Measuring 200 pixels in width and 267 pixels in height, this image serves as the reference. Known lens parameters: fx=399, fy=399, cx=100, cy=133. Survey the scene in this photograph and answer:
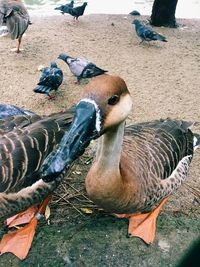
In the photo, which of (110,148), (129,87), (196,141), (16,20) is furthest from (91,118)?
(16,20)

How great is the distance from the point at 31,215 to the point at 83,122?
159 centimetres

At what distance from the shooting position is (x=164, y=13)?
7918 mm

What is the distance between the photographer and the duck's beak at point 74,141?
212 cm

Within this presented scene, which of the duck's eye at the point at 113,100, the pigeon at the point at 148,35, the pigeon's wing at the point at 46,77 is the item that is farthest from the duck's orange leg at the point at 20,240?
the pigeon at the point at 148,35

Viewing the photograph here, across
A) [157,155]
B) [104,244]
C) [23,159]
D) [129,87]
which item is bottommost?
[129,87]

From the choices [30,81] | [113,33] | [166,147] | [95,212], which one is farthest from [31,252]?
[113,33]

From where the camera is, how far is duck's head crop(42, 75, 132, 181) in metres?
2.13

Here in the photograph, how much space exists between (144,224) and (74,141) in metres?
1.43

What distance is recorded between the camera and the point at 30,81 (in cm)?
572

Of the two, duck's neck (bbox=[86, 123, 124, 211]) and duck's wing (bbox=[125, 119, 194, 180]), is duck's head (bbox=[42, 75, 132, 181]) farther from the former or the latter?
duck's wing (bbox=[125, 119, 194, 180])

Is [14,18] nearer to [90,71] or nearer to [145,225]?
[90,71]

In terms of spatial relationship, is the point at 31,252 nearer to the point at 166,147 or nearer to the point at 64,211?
the point at 64,211

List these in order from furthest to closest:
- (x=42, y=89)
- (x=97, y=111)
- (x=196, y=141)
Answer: (x=42, y=89)
(x=196, y=141)
(x=97, y=111)

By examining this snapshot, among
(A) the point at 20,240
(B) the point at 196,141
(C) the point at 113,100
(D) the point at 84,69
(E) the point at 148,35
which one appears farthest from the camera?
(E) the point at 148,35
